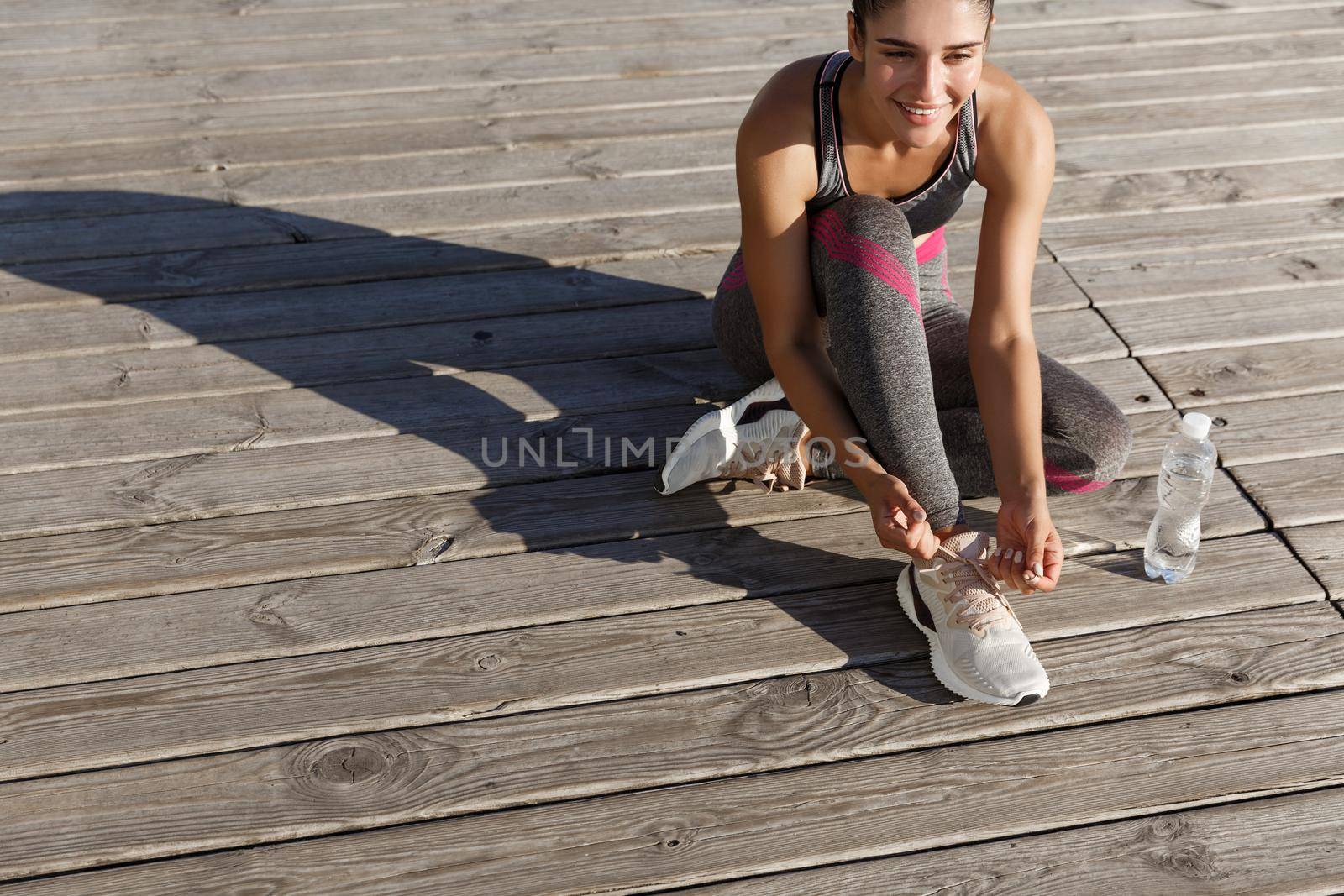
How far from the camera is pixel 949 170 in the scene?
193 centimetres

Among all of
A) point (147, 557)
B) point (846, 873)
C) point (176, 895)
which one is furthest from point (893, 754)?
point (147, 557)

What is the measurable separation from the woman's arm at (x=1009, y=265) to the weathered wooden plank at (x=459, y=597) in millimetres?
256

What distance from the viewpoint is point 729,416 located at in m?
2.02

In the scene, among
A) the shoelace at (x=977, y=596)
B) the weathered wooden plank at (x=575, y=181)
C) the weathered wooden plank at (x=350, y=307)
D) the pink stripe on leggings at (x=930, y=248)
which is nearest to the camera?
the shoelace at (x=977, y=596)

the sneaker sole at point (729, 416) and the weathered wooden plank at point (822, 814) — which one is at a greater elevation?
the sneaker sole at point (729, 416)

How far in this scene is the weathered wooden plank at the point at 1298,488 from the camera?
2045 mm

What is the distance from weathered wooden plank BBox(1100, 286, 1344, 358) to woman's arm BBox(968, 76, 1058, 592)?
638 millimetres

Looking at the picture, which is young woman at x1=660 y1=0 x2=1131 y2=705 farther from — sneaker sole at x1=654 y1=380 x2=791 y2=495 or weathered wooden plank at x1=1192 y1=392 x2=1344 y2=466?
weathered wooden plank at x1=1192 y1=392 x2=1344 y2=466

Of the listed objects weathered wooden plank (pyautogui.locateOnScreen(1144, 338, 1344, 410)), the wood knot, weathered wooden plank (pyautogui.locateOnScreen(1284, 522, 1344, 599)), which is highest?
weathered wooden plank (pyautogui.locateOnScreen(1144, 338, 1344, 410))

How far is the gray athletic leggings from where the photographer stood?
5.71 ft

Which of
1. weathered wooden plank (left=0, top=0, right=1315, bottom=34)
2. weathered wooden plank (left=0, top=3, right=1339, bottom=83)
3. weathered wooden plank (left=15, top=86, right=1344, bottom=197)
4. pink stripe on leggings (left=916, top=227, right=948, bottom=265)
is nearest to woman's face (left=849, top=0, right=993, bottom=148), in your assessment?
pink stripe on leggings (left=916, top=227, right=948, bottom=265)

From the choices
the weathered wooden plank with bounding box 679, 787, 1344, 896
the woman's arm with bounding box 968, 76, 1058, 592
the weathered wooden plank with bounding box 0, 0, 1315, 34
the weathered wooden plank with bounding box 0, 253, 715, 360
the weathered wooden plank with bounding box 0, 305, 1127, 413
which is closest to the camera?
the weathered wooden plank with bounding box 679, 787, 1344, 896

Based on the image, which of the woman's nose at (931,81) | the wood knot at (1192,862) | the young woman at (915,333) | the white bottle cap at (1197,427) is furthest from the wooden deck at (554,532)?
the woman's nose at (931,81)

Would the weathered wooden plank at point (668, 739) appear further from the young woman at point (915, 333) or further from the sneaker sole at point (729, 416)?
the sneaker sole at point (729, 416)
